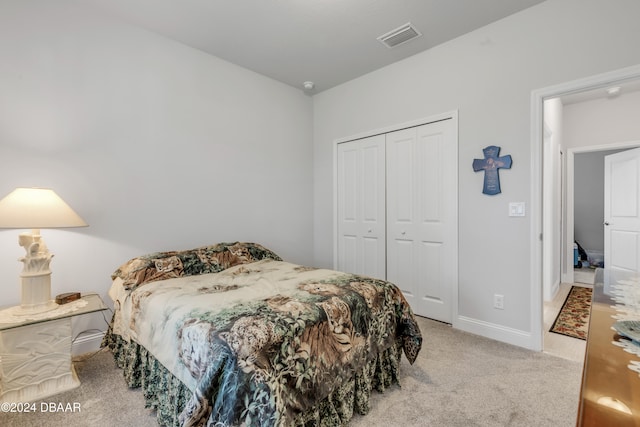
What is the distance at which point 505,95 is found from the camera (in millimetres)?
2443

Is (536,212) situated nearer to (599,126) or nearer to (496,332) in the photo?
(496,332)

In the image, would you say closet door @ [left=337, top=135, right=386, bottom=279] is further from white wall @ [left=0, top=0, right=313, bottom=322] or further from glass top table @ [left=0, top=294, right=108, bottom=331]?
glass top table @ [left=0, top=294, right=108, bottom=331]

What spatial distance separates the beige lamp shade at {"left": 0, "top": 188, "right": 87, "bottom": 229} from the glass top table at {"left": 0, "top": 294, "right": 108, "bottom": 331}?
530 millimetres

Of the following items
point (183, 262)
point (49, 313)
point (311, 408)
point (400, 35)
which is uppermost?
point (400, 35)

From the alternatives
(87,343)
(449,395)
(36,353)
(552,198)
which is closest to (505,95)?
(552,198)

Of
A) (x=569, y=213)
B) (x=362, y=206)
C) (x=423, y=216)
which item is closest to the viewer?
(x=423, y=216)

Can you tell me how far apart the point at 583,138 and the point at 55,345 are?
6.08 meters

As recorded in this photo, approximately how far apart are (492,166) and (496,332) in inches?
55.9

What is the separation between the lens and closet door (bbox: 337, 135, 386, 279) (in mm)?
3365

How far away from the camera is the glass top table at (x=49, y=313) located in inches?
64.0

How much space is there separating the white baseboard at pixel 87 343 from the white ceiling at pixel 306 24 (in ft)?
8.52

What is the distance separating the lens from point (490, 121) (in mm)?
2521

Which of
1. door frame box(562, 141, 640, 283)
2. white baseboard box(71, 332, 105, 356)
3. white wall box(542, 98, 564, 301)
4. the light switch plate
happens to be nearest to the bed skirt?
white baseboard box(71, 332, 105, 356)

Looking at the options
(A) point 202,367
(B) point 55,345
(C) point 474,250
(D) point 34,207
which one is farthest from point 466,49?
(B) point 55,345
